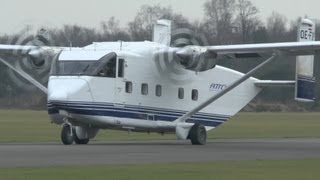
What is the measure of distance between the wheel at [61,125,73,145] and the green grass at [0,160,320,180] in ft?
37.6

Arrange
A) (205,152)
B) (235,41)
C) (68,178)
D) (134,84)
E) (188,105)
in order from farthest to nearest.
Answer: (235,41), (188,105), (134,84), (205,152), (68,178)

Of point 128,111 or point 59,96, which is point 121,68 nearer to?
point 128,111

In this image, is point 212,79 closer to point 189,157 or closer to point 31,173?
point 189,157

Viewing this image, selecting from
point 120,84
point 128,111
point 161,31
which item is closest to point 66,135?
point 128,111

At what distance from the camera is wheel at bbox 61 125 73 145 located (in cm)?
3400

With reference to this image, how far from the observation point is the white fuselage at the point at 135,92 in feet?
110

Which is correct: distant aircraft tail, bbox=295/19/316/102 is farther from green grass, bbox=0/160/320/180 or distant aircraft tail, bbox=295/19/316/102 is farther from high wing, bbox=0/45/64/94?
green grass, bbox=0/160/320/180

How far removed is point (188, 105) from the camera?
38.8 meters

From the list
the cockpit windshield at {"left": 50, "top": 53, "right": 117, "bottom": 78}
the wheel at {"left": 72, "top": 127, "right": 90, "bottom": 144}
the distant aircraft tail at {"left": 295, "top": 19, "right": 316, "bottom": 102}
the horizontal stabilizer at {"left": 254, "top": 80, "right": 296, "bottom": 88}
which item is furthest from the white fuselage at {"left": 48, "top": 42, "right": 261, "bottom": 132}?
the distant aircraft tail at {"left": 295, "top": 19, "right": 316, "bottom": 102}

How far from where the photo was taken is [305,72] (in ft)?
130

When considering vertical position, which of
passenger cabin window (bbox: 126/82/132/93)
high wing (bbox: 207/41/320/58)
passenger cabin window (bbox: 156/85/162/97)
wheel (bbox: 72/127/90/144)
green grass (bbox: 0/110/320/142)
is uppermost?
high wing (bbox: 207/41/320/58)

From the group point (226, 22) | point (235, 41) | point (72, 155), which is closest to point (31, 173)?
point (72, 155)

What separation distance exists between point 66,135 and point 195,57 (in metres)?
6.43

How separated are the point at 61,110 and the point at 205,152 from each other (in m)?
6.52
